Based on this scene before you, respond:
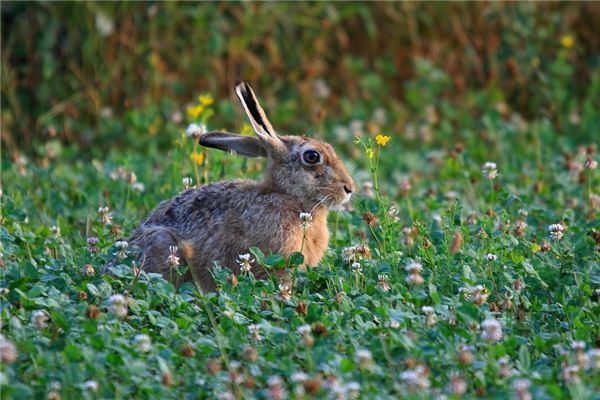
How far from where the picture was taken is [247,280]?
5.87m

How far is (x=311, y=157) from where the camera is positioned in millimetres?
6762

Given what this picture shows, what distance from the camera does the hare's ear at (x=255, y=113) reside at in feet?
22.1

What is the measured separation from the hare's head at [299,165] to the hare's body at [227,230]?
8 cm

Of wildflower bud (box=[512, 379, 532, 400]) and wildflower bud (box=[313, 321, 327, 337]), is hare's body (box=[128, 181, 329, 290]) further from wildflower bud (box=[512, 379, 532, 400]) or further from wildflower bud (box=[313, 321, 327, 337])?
wildflower bud (box=[512, 379, 532, 400])

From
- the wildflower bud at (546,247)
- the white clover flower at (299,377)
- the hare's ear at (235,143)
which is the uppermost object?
the hare's ear at (235,143)

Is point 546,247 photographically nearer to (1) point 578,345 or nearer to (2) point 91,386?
(1) point 578,345

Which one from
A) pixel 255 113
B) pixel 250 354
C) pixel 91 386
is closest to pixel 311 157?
pixel 255 113

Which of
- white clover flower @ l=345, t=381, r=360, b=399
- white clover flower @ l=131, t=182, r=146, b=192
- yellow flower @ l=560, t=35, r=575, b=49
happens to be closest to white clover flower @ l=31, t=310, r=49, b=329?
white clover flower @ l=345, t=381, r=360, b=399

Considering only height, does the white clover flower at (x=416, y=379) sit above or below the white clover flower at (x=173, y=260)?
below

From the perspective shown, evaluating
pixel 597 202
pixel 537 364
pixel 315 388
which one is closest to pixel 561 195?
pixel 597 202

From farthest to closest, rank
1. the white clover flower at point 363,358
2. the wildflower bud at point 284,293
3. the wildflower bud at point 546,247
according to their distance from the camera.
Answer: the wildflower bud at point 546,247 < the wildflower bud at point 284,293 < the white clover flower at point 363,358

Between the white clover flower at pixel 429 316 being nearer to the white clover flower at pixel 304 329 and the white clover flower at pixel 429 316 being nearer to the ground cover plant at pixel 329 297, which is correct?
the ground cover plant at pixel 329 297

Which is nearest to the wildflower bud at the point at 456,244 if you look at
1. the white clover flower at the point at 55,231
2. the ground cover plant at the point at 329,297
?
the ground cover plant at the point at 329,297

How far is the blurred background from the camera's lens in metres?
10.8
